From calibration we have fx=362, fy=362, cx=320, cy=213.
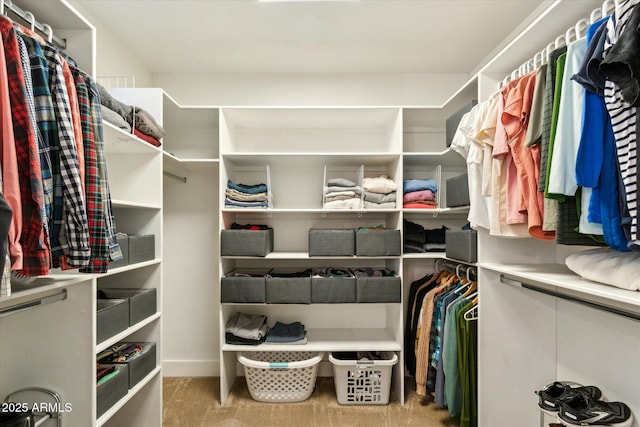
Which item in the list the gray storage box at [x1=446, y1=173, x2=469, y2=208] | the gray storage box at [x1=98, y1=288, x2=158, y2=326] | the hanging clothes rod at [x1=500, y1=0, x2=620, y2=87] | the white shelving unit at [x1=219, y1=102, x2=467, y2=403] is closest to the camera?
the hanging clothes rod at [x1=500, y1=0, x2=620, y2=87]

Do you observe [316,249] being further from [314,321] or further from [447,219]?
[447,219]

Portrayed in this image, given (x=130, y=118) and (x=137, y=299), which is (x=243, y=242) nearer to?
(x=137, y=299)

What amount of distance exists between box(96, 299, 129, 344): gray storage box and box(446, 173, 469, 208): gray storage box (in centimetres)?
177

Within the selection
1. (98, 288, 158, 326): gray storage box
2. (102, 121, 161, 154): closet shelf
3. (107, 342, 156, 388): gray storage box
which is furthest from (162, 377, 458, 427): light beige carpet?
(102, 121, 161, 154): closet shelf

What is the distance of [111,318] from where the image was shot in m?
1.60

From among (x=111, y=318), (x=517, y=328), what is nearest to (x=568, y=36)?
(x=517, y=328)

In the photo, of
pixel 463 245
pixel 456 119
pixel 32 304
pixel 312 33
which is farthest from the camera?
pixel 312 33

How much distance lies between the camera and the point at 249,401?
8.00ft

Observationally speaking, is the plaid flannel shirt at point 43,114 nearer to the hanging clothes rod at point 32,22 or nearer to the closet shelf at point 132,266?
the hanging clothes rod at point 32,22

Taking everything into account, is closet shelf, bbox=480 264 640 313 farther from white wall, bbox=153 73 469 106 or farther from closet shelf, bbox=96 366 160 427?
closet shelf, bbox=96 366 160 427

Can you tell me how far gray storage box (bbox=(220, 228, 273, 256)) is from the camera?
2367mm

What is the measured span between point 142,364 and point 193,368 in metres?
1.05

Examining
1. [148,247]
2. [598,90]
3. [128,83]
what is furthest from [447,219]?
[128,83]

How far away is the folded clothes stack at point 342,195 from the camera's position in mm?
2477
